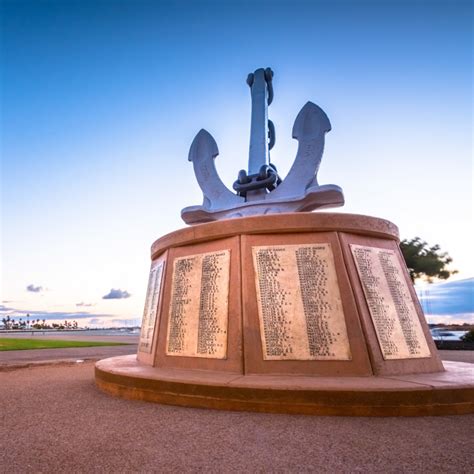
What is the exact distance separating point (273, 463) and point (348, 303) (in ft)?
10.4

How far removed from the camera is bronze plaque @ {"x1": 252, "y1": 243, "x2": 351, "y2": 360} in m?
5.52

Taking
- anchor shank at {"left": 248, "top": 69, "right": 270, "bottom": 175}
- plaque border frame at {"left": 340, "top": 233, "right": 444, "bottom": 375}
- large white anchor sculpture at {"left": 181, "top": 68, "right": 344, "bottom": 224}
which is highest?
anchor shank at {"left": 248, "top": 69, "right": 270, "bottom": 175}

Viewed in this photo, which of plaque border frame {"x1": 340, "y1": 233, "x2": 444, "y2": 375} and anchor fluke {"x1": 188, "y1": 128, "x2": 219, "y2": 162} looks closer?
plaque border frame {"x1": 340, "y1": 233, "x2": 444, "y2": 375}

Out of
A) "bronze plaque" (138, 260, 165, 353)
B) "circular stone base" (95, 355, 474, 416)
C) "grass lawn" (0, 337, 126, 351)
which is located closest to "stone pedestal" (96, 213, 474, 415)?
"circular stone base" (95, 355, 474, 416)

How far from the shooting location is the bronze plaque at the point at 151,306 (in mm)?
7439

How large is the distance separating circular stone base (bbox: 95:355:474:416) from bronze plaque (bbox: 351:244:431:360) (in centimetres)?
56

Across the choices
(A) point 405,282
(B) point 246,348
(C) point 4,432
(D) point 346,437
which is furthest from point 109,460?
(A) point 405,282

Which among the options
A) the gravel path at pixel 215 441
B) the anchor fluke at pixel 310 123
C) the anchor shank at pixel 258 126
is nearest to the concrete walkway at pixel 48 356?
the gravel path at pixel 215 441

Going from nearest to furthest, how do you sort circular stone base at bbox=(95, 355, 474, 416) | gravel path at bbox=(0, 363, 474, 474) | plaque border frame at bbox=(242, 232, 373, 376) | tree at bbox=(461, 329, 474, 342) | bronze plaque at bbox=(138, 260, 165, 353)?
gravel path at bbox=(0, 363, 474, 474) → circular stone base at bbox=(95, 355, 474, 416) → plaque border frame at bbox=(242, 232, 373, 376) → bronze plaque at bbox=(138, 260, 165, 353) → tree at bbox=(461, 329, 474, 342)

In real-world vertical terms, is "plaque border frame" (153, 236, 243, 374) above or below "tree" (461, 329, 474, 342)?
below

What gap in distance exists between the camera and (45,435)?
3799 mm

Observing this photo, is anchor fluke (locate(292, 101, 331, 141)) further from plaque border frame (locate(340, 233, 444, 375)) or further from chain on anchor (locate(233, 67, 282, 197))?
plaque border frame (locate(340, 233, 444, 375))

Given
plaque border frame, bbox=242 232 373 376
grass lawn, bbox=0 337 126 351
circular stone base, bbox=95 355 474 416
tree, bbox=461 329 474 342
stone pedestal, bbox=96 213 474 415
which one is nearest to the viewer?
circular stone base, bbox=95 355 474 416

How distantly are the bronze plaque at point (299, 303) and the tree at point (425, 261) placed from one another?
52.8 feet
